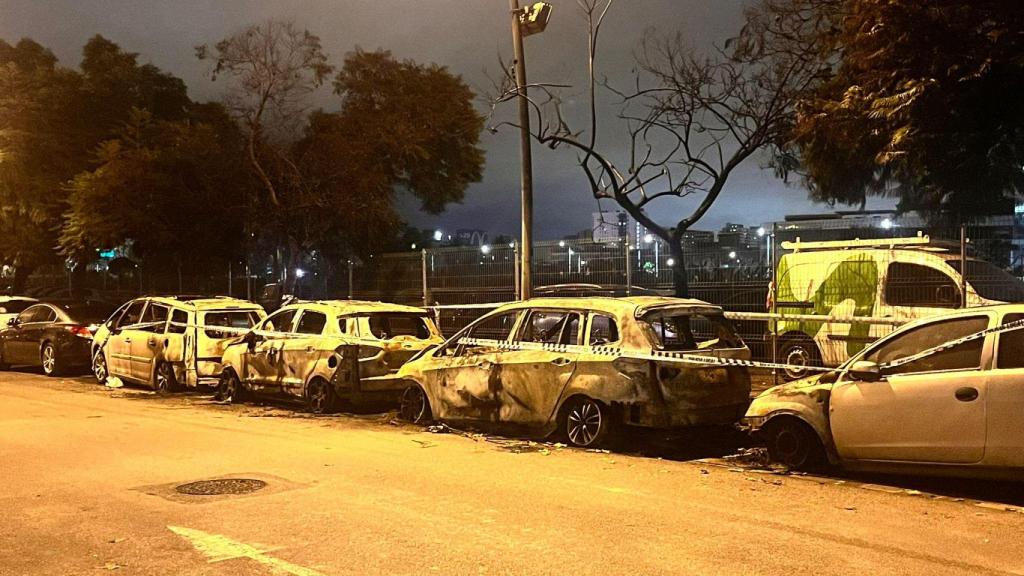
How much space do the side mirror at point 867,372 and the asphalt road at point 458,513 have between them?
3.05 feet

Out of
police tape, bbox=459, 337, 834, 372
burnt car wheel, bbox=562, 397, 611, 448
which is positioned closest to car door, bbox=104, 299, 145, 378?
police tape, bbox=459, 337, 834, 372

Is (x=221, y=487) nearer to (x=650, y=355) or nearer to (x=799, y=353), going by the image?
(x=650, y=355)

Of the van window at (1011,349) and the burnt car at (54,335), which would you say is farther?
the burnt car at (54,335)

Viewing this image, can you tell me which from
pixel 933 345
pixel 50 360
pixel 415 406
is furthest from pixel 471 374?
pixel 50 360

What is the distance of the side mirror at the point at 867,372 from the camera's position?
705 centimetres

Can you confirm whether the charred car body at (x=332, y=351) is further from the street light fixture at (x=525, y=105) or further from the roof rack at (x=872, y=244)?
the roof rack at (x=872, y=244)

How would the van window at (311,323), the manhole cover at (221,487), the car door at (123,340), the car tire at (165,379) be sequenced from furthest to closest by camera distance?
the car door at (123,340) < the car tire at (165,379) < the van window at (311,323) < the manhole cover at (221,487)

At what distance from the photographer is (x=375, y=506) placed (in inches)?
255

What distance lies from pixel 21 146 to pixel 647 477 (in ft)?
78.0

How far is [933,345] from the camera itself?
710 centimetres

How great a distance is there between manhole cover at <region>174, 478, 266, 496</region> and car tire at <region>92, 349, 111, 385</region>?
959 centimetres

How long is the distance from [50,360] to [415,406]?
33.6 ft

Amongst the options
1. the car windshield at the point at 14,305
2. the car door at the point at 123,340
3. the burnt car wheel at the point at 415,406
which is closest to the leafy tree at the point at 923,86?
the burnt car wheel at the point at 415,406

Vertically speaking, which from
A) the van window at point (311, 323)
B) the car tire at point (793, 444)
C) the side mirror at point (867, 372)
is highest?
the van window at point (311, 323)
